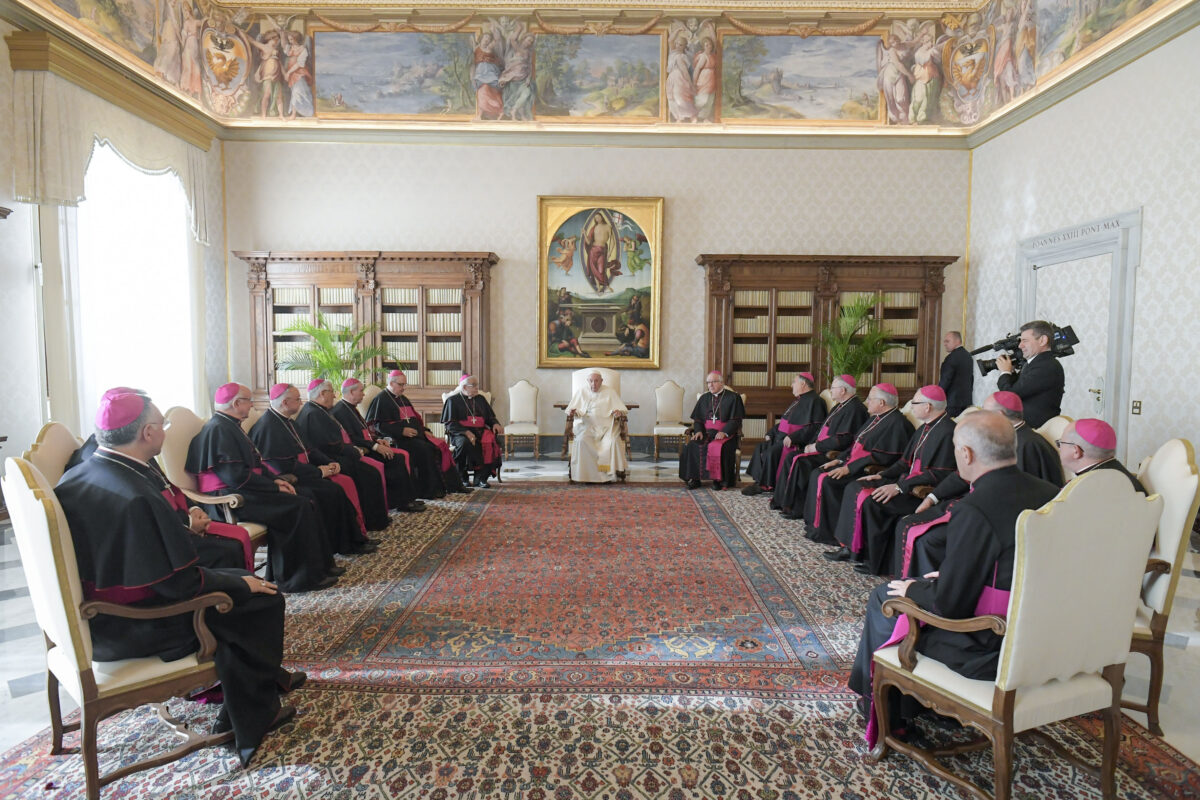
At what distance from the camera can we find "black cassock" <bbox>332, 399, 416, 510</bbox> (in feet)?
22.3

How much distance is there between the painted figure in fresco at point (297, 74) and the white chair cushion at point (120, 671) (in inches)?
386

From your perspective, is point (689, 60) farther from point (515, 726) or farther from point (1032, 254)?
point (515, 726)

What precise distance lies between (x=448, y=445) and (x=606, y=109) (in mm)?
5963

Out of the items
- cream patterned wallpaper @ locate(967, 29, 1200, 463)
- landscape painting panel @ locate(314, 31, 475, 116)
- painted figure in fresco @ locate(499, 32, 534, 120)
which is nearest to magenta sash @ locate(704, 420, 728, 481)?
cream patterned wallpaper @ locate(967, 29, 1200, 463)

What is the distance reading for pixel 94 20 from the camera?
7.44m

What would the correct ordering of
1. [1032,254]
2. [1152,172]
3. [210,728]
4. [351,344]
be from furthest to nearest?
1. [351,344]
2. [1032,254]
3. [1152,172]
4. [210,728]

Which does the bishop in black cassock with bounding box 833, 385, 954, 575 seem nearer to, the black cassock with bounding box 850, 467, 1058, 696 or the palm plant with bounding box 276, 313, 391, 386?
the black cassock with bounding box 850, 467, 1058, 696

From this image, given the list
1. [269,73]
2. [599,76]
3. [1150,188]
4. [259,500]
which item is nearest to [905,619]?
[259,500]

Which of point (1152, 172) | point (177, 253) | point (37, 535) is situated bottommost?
point (37, 535)

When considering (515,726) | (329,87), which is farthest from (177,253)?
(515,726)

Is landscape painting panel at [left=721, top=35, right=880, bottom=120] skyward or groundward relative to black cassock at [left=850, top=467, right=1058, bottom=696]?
skyward

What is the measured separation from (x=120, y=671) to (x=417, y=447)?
5.11m

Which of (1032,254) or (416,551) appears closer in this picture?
(416,551)

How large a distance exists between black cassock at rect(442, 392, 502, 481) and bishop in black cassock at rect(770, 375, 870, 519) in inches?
144
